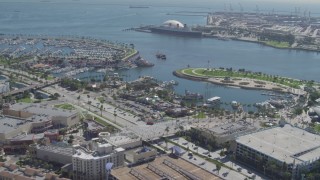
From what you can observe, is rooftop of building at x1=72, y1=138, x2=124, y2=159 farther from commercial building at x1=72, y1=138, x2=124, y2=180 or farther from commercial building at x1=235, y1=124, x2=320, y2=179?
commercial building at x1=235, y1=124, x2=320, y2=179

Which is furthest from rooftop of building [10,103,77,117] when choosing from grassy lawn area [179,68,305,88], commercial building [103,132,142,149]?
grassy lawn area [179,68,305,88]

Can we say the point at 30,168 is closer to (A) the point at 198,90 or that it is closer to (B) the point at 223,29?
(A) the point at 198,90

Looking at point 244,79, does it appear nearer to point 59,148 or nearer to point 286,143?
point 286,143

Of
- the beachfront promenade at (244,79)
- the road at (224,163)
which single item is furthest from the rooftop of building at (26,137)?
the beachfront promenade at (244,79)

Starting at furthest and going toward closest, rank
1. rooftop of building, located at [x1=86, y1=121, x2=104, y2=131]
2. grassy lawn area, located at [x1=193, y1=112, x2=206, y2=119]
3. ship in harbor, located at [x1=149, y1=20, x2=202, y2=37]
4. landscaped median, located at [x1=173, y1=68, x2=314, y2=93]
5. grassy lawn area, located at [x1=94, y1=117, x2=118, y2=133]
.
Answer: ship in harbor, located at [x1=149, y1=20, x2=202, y2=37] → landscaped median, located at [x1=173, y1=68, x2=314, y2=93] → grassy lawn area, located at [x1=193, y1=112, x2=206, y2=119] → grassy lawn area, located at [x1=94, y1=117, x2=118, y2=133] → rooftop of building, located at [x1=86, y1=121, x2=104, y2=131]

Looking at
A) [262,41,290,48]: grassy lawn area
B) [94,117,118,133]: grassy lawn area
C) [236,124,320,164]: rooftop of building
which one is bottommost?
[262,41,290,48]: grassy lawn area

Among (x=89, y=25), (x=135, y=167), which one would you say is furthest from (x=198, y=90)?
(x=89, y=25)

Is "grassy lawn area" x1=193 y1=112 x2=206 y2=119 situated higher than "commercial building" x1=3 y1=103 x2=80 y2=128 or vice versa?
"commercial building" x1=3 y1=103 x2=80 y2=128
